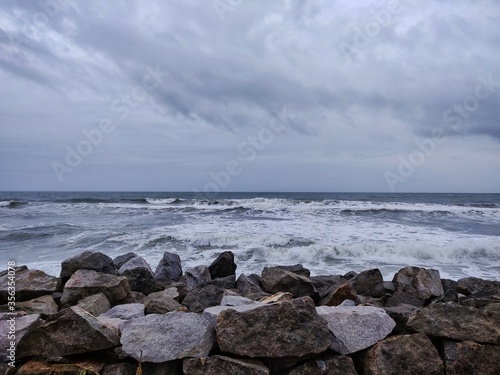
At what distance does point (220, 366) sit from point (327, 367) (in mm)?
797

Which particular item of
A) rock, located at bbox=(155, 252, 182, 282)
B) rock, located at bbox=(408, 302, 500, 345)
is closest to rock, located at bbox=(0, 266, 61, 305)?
rock, located at bbox=(155, 252, 182, 282)

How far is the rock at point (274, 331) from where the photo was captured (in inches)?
104

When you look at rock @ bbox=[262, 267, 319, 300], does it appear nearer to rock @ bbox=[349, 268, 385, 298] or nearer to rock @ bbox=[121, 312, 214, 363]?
rock @ bbox=[349, 268, 385, 298]

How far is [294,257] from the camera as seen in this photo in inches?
404

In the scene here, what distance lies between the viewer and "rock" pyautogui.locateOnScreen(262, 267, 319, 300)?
499cm

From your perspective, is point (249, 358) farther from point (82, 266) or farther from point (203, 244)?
point (203, 244)

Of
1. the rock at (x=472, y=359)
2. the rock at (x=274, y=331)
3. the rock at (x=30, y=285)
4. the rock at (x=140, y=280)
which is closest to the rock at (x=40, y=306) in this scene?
the rock at (x=30, y=285)

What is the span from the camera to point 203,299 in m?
4.40

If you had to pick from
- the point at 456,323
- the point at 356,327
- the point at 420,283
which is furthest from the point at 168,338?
the point at 420,283

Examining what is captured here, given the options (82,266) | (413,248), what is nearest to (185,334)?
(82,266)

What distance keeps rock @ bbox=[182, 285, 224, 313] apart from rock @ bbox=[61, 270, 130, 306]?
85 cm

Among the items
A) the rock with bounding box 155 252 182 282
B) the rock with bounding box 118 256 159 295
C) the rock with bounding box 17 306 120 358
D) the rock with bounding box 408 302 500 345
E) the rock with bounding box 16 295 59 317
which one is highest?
the rock with bounding box 408 302 500 345

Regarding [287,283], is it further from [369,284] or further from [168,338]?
[168,338]

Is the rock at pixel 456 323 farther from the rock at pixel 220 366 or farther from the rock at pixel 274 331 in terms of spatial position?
the rock at pixel 220 366
